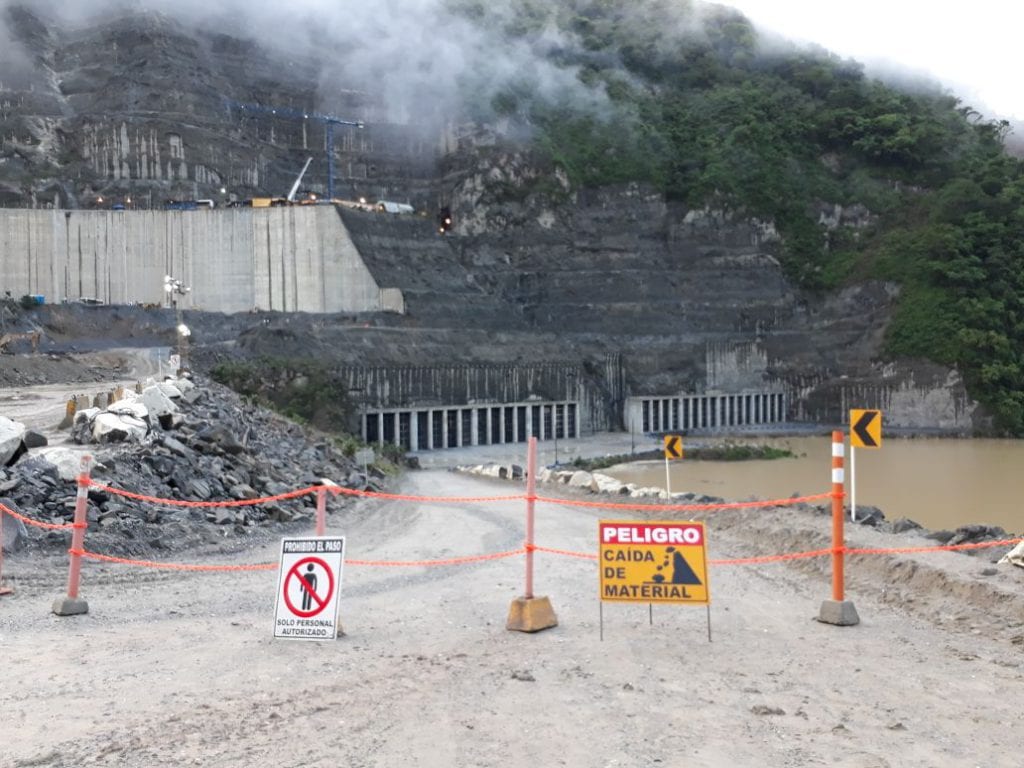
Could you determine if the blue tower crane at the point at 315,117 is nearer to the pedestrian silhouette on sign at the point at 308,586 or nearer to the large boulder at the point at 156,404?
the large boulder at the point at 156,404

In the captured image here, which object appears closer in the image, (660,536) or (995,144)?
(660,536)

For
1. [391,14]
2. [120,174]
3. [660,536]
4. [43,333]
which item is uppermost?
[391,14]

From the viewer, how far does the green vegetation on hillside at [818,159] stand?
211ft

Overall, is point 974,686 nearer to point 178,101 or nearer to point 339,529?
point 339,529

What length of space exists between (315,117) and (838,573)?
80.2m

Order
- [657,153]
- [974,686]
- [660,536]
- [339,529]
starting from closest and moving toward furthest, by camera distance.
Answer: [974,686] < [660,536] < [339,529] < [657,153]

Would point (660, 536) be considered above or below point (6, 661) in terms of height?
above

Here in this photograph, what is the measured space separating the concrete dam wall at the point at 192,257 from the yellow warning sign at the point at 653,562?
55866mm

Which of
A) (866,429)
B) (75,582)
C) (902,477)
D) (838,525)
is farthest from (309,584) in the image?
(902,477)

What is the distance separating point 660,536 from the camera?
8453 millimetres

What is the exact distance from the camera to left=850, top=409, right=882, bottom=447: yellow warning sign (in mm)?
11562

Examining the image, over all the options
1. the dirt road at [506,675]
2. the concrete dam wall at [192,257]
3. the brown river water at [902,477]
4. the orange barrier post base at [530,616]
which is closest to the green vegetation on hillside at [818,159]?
the brown river water at [902,477]

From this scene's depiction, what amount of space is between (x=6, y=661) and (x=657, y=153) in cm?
7626

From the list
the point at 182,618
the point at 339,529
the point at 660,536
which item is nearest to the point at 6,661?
the point at 182,618
